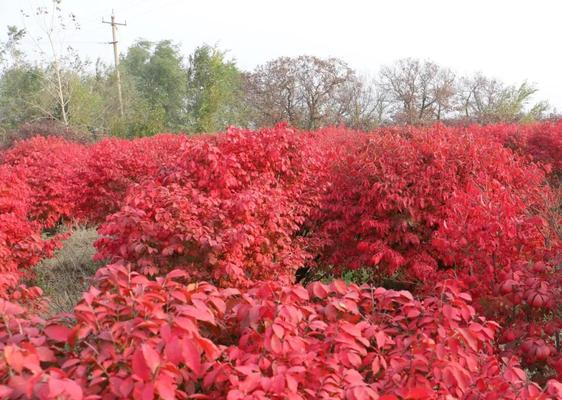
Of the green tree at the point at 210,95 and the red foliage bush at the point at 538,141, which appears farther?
the green tree at the point at 210,95

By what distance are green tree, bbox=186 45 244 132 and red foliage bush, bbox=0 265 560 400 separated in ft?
85.1

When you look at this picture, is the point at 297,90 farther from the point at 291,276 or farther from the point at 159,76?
the point at 291,276

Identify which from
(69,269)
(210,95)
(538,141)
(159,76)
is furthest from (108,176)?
(159,76)

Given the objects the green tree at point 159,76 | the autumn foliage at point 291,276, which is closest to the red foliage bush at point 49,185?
the autumn foliage at point 291,276

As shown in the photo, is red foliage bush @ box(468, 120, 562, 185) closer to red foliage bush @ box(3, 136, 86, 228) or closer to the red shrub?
the red shrub

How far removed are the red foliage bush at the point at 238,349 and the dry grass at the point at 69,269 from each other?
14.8 ft

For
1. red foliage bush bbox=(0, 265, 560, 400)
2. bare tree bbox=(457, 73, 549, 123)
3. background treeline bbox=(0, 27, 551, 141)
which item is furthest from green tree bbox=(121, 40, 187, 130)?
red foliage bush bbox=(0, 265, 560, 400)

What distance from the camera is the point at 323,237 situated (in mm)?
6176

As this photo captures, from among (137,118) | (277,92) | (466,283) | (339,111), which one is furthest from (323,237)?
(339,111)

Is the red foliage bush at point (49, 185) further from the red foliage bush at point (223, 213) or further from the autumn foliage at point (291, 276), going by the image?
the red foliage bush at point (223, 213)

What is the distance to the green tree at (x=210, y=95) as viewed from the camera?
92.2 feet

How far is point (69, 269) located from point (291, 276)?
4.05m

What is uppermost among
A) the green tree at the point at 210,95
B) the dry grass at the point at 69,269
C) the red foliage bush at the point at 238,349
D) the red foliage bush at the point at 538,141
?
the green tree at the point at 210,95

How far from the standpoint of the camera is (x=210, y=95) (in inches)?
1102
